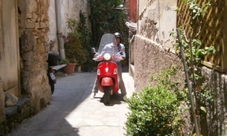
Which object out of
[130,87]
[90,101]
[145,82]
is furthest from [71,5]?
[145,82]

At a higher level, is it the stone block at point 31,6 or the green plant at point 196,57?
the stone block at point 31,6

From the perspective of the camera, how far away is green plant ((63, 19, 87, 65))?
1306 centimetres

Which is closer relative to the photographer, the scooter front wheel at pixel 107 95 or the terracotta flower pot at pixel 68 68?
the scooter front wheel at pixel 107 95

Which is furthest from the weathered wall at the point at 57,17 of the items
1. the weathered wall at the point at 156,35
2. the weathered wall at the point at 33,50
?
the weathered wall at the point at 156,35

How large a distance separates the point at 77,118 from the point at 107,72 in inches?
60.8

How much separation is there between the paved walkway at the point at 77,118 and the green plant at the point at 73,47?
5.48m

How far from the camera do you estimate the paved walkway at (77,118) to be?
15.2 feet

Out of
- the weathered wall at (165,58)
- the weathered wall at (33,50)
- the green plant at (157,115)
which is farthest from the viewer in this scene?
the weathered wall at (33,50)

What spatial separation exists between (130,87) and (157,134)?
535 centimetres

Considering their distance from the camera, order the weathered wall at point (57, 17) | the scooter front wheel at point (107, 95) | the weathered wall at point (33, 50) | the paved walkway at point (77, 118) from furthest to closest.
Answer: the weathered wall at point (57, 17) → the scooter front wheel at point (107, 95) → the weathered wall at point (33, 50) → the paved walkway at point (77, 118)

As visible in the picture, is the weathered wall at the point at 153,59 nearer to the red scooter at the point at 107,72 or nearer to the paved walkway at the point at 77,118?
the red scooter at the point at 107,72

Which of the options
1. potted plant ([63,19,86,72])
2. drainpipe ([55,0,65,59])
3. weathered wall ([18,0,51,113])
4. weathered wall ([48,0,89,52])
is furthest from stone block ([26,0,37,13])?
potted plant ([63,19,86,72])

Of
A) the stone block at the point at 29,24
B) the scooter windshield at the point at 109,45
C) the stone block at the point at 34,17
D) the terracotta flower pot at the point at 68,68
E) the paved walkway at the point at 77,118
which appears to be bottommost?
the terracotta flower pot at the point at 68,68

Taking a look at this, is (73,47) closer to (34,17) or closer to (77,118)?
(34,17)
